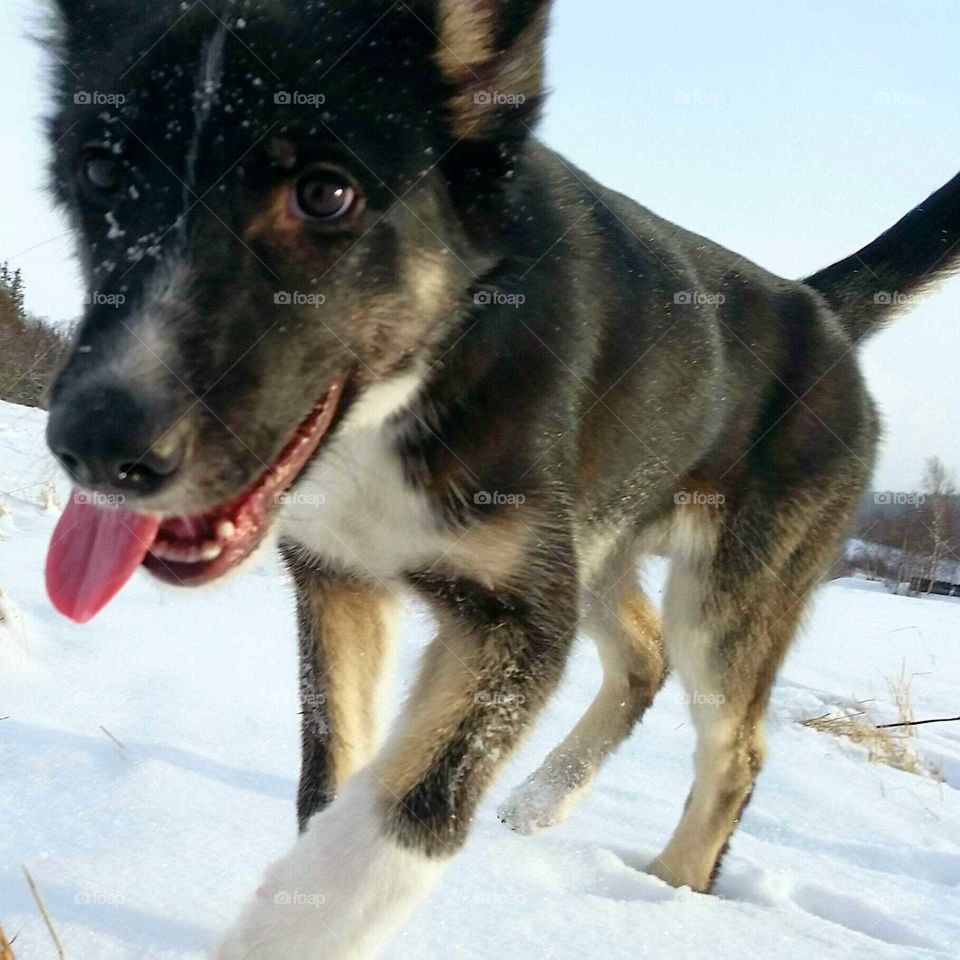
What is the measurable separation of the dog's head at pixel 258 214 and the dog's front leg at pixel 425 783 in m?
0.57

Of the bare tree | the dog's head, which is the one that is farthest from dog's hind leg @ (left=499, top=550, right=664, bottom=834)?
the bare tree

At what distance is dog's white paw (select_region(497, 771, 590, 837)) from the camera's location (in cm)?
292

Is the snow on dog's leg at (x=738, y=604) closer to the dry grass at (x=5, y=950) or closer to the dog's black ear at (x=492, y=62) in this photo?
the dog's black ear at (x=492, y=62)

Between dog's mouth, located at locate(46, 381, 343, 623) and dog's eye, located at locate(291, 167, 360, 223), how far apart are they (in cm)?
37

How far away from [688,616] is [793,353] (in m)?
1.01

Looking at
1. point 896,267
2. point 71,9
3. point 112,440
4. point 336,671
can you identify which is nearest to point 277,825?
point 336,671

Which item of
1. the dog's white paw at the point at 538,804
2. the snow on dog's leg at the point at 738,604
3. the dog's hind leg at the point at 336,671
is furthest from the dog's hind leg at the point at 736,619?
the dog's hind leg at the point at 336,671

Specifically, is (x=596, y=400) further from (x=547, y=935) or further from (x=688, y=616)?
(x=547, y=935)

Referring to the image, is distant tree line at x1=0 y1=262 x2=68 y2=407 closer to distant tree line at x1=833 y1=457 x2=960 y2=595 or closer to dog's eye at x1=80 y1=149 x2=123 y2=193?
dog's eye at x1=80 y1=149 x2=123 y2=193

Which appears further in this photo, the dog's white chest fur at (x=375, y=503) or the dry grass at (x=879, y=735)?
the dry grass at (x=879, y=735)

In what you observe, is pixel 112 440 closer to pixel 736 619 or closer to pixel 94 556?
pixel 94 556

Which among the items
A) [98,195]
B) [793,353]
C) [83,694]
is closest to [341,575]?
[83,694]

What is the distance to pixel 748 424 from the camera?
348cm

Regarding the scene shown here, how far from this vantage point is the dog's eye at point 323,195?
6.00 ft
